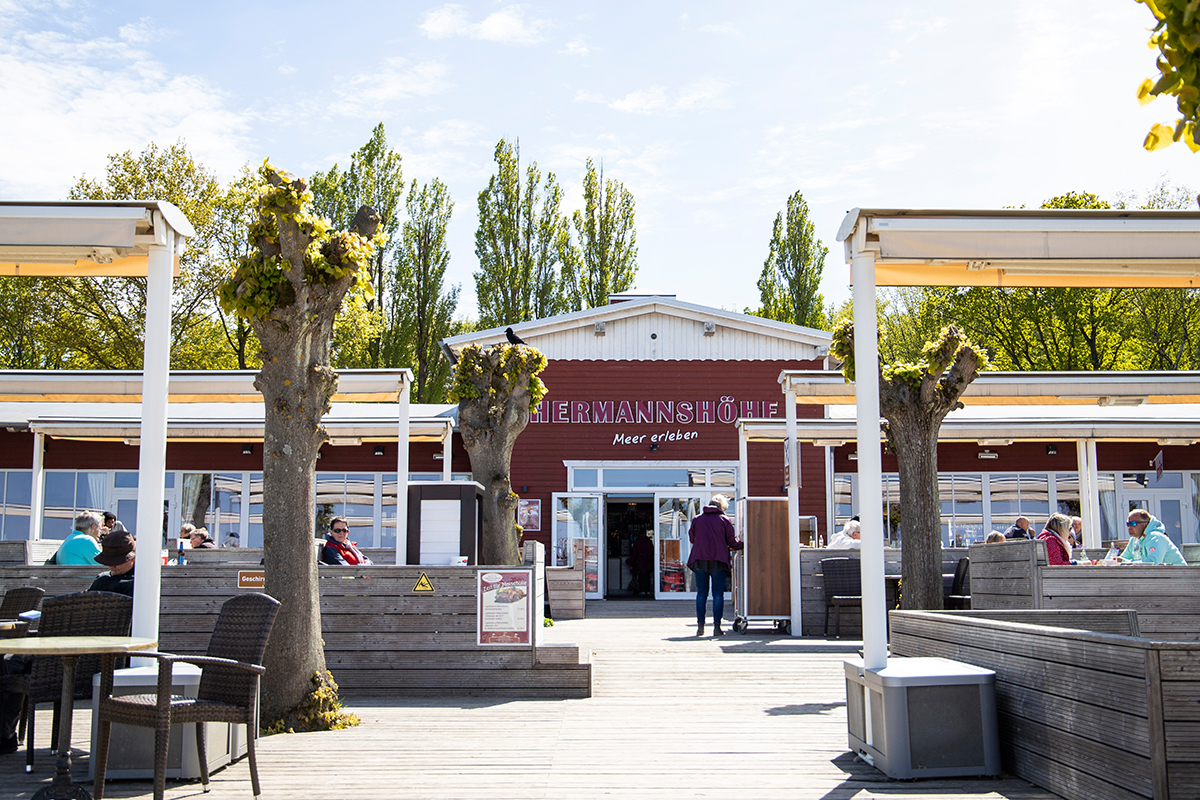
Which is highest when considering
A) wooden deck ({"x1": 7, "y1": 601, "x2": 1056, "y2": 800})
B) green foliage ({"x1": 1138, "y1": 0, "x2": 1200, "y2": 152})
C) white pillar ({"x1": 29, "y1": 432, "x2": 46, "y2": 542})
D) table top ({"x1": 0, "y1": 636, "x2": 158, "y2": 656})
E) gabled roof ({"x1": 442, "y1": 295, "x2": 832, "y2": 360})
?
gabled roof ({"x1": 442, "y1": 295, "x2": 832, "y2": 360})

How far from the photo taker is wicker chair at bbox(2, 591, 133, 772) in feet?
18.5

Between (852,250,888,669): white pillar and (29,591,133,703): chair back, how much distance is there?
4.23 metres

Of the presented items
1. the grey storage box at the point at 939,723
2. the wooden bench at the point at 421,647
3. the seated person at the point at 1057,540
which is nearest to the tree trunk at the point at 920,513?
the seated person at the point at 1057,540

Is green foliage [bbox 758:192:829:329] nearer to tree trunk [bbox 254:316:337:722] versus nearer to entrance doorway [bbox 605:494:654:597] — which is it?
entrance doorway [bbox 605:494:654:597]

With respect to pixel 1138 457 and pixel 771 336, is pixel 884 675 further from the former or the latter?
pixel 1138 457

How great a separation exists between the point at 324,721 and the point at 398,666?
1.54 m

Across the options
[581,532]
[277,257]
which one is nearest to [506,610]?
[277,257]

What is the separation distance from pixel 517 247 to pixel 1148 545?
2677cm

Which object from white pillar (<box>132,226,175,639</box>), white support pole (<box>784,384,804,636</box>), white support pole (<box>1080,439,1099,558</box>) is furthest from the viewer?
white support pole (<box>1080,439,1099,558</box>)

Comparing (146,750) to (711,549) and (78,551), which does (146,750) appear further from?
(711,549)

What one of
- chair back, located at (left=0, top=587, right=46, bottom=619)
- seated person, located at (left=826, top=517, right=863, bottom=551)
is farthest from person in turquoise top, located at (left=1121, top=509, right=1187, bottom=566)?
chair back, located at (left=0, top=587, right=46, bottom=619)

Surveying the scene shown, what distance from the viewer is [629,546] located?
2052 centimetres

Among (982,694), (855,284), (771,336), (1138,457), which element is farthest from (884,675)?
(1138,457)

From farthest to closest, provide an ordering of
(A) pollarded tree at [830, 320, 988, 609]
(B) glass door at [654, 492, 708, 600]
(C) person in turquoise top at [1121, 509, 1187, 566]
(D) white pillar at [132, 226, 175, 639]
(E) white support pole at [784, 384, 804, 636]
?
(B) glass door at [654, 492, 708, 600], (E) white support pole at [784, 384, 804, 636], (A) pollarded tree at [830, 320, 988, 609], (C) person in turquoise top at [1121, 509, 1187, 566], (D) white pillar at [132, 226, 175, 639]
